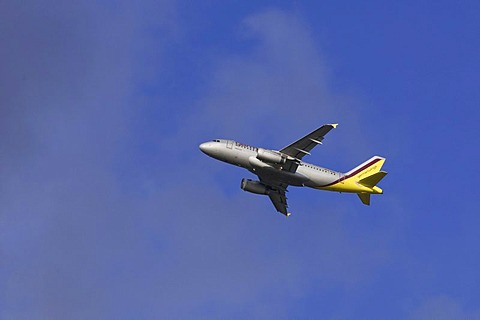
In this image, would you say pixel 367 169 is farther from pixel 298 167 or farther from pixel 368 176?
pixel 298 167

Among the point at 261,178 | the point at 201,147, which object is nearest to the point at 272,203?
the point at 261,178

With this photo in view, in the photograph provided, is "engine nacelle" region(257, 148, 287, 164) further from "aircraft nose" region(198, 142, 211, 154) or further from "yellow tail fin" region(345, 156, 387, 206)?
"yellow tail fin" region(345, 156, 387, 206)

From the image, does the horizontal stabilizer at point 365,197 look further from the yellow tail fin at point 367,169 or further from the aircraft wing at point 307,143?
the aircraft wing at point 307,143

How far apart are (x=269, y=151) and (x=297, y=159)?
4461 millimetres

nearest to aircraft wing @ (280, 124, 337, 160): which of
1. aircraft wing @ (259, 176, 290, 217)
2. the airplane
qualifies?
the airplane

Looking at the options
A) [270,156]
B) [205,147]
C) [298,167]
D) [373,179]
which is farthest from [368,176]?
[205,147]

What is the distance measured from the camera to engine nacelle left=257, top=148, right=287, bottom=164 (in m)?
154

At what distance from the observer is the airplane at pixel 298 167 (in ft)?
504

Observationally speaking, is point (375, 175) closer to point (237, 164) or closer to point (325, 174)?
point (325, 174)

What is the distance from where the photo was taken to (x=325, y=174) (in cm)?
15950

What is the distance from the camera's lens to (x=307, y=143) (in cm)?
15225

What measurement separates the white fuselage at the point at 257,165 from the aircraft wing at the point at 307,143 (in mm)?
2298

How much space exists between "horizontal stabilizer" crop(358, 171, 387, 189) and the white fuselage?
5.49 m

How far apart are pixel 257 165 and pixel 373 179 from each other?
59.7 ft
